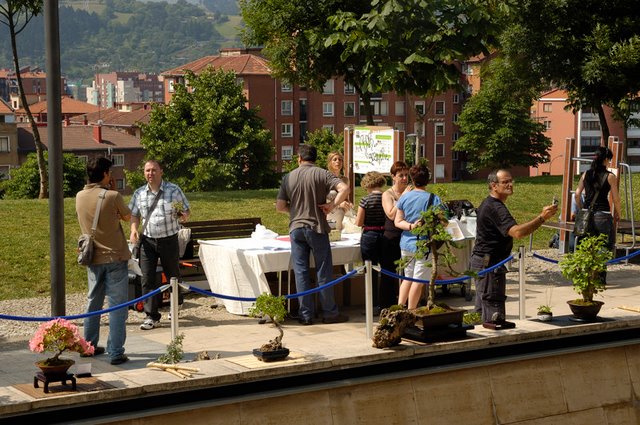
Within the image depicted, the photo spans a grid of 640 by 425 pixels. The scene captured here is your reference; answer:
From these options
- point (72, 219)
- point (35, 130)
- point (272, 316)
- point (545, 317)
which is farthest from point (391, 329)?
point (35, 130)

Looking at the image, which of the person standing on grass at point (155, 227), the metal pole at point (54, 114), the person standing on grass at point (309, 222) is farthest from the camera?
the person standing on grass at point (155, 227)

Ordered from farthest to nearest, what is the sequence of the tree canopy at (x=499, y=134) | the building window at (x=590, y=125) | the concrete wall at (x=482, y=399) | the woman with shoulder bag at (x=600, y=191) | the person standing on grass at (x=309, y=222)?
the building window at (x=590, y=125), the tree canopy at (x=499, y=134), the woman with shoulder bag at (x=600, y=191), the person standing on grass at (x=309, y=222), the concrete wall at (x=482, y=399)

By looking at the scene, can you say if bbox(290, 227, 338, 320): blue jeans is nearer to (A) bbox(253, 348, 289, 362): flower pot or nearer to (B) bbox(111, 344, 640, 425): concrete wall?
(B) bbox(111, 344, 640, 425): concrete wall

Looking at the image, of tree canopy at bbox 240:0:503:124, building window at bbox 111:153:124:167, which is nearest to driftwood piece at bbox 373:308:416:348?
tree canopy at bbox 240:0:503:124

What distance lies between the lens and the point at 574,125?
145m

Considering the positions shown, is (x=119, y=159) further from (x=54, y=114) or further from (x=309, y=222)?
(x=54, y=114)

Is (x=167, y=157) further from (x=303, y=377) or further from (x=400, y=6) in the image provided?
(x=303, y=377)

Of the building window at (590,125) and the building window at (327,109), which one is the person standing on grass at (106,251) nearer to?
the building window at (327,109)

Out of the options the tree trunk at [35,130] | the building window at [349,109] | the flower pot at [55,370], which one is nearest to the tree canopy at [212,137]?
the tree trunk at [35,130]

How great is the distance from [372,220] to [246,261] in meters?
1.53

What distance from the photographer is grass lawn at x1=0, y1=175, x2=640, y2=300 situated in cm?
1574

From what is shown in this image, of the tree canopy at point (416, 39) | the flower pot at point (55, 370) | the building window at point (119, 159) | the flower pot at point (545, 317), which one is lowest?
the building window at point (119, 159)

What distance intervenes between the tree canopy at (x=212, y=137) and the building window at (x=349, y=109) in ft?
192

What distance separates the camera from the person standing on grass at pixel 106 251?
10.2 meters
